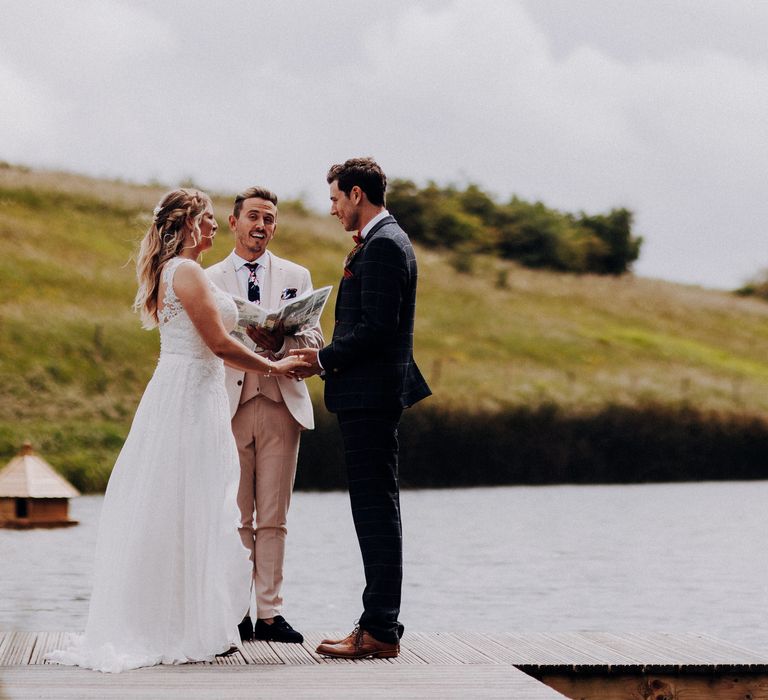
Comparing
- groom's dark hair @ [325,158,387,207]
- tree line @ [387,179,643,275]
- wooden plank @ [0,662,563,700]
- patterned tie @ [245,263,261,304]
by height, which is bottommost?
wooden plank @ [0,662,563,700]

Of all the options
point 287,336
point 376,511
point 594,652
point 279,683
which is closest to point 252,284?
point 287,336

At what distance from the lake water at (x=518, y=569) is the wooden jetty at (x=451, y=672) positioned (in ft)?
3.13

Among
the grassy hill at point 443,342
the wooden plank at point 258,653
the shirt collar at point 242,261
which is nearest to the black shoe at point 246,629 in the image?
the wooden plank at point 258,653

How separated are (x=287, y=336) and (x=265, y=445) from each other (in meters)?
0.55

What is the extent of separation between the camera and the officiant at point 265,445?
21.3ft

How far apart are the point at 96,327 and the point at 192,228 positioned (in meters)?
26.4

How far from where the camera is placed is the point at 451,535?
19688 mm

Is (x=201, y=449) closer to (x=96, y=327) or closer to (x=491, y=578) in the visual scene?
(x=491, y=578)

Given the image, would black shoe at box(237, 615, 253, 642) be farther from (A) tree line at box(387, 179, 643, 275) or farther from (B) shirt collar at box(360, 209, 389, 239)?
(A) tree line at box(387, 179, 643, 275)

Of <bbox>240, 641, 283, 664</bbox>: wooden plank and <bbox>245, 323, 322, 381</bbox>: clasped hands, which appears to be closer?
<bbox>240, 641, 283, 664</bbox>: wooden plank

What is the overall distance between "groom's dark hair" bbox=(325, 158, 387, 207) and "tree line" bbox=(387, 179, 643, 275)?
128ft

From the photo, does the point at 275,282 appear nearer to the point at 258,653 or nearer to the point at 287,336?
the point at 287,336

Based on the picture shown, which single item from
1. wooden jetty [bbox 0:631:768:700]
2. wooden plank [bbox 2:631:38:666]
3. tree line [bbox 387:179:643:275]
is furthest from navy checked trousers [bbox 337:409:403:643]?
tree line [bbox 387:179:643:275]

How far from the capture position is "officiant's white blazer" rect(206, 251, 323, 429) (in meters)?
6.51
